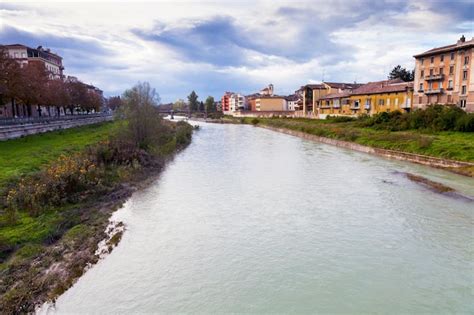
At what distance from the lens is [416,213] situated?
13.5 metres

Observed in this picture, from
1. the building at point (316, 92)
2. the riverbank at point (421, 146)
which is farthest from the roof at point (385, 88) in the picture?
the building at point (316, 92)

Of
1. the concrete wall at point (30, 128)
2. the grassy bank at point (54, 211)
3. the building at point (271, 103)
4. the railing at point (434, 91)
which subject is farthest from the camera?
the building at point (271, 103)

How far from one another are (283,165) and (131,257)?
16.6 m

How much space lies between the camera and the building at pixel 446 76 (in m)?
38.6

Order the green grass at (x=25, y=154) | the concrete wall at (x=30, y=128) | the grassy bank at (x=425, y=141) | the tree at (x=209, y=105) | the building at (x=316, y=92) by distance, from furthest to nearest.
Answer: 1. the tree at (x=209, y=105)
2. the building at (x=316, y=92)
3. the concrete wall at (x=30, y=128)
4. the grassy bank at (x=425, y=141)
5. the green grass at (x=25, y=154)

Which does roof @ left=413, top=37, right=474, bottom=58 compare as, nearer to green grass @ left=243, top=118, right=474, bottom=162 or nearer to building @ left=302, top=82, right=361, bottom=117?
green grass @ left=243, top=118, right=474, bottom=162

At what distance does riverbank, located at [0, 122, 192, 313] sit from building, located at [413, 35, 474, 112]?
121ft

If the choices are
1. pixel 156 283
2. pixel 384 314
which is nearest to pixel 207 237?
pixel 156 283

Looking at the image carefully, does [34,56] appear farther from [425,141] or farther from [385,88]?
[425,141]

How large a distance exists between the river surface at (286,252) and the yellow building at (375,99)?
33.4m

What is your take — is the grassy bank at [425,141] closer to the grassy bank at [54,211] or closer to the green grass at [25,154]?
the grassy bank at [54,211]

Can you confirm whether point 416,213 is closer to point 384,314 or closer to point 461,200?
point 461,200

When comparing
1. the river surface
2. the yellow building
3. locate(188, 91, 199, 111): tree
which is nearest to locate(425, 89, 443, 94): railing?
the yellow building

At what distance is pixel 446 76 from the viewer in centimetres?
4150
